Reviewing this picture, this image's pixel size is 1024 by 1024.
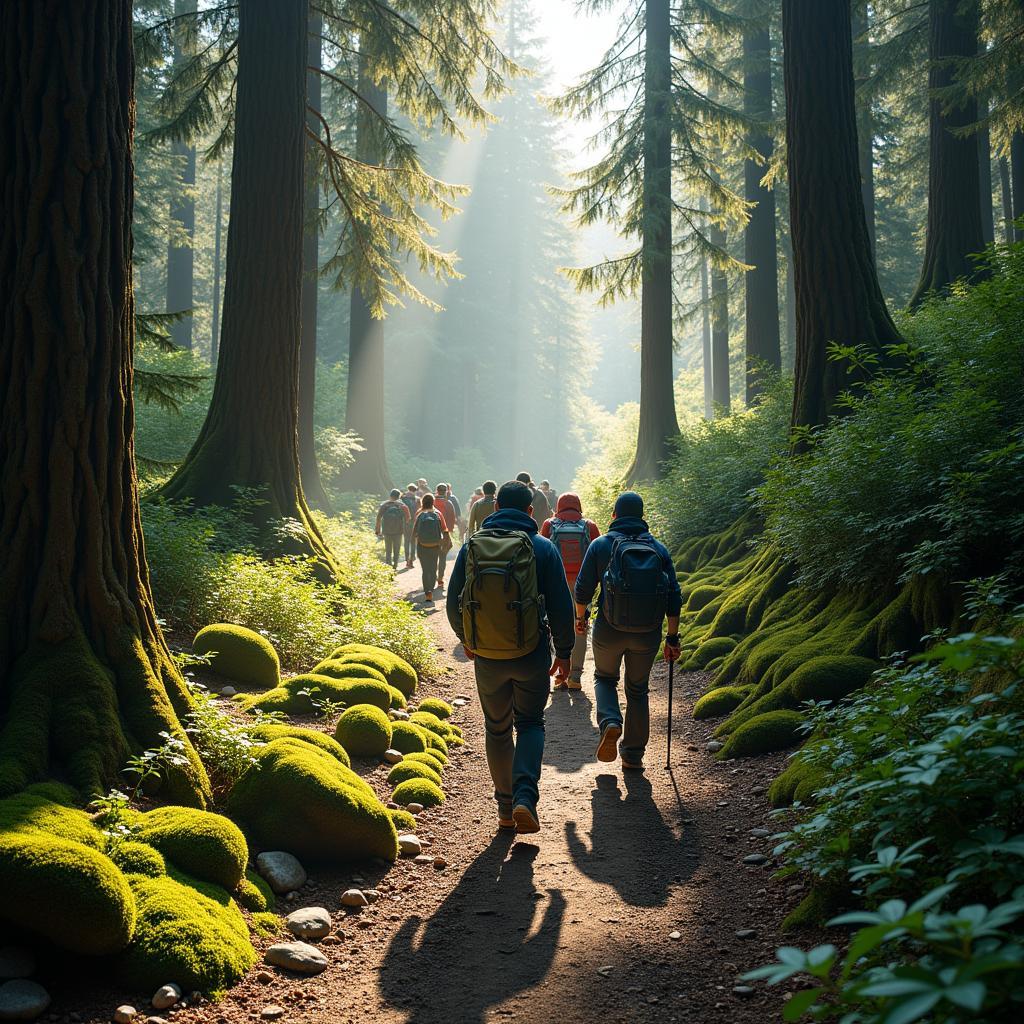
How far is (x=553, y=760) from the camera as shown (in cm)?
707

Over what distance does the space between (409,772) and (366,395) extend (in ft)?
64.3

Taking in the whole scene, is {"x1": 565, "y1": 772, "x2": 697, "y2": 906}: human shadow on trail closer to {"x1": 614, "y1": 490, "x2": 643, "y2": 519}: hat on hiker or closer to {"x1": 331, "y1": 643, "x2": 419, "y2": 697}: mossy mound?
{"x1": 614, "y1": 490, "x2": 643, "y2": 519}: hat on hiker

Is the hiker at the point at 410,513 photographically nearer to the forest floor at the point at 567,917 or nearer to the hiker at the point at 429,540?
the hiker at the point at 429,540

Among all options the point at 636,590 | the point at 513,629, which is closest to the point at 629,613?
the point at 636,590

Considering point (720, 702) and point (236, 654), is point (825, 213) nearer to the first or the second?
point (720, 702)

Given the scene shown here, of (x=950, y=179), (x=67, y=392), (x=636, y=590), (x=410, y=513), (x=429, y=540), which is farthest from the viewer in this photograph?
(x=410, y=513)

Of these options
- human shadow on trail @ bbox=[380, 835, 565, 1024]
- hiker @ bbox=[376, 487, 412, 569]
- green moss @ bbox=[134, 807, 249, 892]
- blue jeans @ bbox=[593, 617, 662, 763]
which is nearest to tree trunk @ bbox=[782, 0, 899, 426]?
blue jeans @ bbox=[593, 617, 662, 763]

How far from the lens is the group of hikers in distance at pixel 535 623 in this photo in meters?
5.07

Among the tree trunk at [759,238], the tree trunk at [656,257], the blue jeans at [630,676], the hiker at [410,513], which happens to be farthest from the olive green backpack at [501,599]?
the hiker at [410,513]

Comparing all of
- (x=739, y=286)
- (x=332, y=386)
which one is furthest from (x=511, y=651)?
(x=332, y=386)

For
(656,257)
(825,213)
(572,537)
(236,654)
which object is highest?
(656,257)

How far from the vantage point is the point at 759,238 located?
20.6m

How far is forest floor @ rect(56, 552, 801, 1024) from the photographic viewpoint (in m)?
3.48

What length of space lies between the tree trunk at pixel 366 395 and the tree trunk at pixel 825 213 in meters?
15.8
